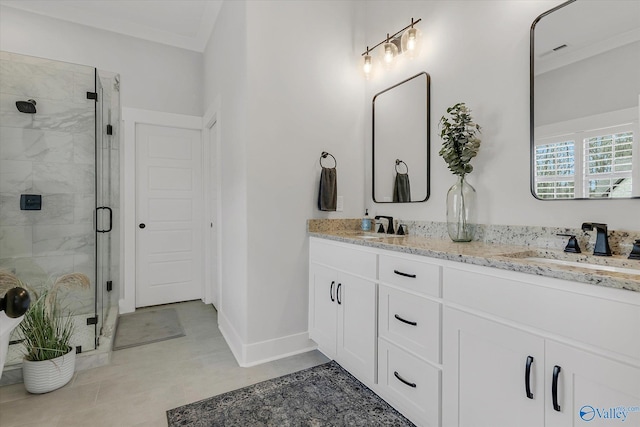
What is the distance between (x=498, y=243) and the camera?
1.79 m

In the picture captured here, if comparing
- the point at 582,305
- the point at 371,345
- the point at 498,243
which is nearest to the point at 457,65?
the point at 498,243

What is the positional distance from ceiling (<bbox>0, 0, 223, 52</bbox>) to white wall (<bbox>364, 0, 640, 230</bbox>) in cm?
212

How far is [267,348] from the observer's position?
7.69 feet

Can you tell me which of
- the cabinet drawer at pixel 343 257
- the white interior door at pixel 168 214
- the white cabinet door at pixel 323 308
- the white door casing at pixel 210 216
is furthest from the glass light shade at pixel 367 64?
the white interior door at pixel 168 214

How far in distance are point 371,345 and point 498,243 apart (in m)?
0.91

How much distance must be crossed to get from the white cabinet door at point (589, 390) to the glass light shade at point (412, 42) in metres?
2.04

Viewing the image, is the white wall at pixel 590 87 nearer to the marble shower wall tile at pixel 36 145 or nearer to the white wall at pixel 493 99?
the white wall at pixel 493 99

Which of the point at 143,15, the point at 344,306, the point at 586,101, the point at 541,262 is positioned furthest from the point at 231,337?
the point at 143,15

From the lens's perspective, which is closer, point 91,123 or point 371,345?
point 371,345

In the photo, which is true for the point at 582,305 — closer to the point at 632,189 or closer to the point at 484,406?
the point at 484,406

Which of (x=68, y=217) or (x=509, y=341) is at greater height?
(x=68, y=217)

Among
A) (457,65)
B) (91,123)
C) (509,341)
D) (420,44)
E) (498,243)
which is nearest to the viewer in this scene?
(509,341)

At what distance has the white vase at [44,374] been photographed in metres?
1.91

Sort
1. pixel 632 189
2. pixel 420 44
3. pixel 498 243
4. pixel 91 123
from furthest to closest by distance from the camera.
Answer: pixel 91 123
pixel 420 44
pixel 498 243
pixel 632 189
